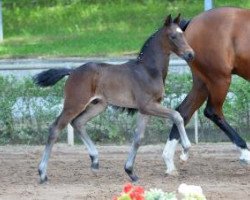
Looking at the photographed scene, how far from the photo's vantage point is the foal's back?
10.7m

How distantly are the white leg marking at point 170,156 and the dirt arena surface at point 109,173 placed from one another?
10 centimetres

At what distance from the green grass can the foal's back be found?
1036 cm

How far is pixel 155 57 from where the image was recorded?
1016 centimetres

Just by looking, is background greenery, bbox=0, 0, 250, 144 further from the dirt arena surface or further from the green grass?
the dirt arena surface

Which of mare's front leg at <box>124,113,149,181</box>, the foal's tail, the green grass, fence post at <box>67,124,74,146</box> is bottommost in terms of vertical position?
the green grass

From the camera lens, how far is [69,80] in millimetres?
10195

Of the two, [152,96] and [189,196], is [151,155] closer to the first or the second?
[152,96]

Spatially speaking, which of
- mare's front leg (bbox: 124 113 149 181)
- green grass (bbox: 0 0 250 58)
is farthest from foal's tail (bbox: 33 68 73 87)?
green grass (bbox: 0 0 250 58)

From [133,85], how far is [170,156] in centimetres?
108

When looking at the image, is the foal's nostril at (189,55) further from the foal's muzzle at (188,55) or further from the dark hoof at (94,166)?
the dark hoof at (94,166)

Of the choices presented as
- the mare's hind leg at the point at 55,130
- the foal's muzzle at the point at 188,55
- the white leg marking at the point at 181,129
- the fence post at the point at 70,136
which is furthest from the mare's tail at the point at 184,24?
the fence post at the point at 70,136

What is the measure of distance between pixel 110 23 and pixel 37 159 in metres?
13.0

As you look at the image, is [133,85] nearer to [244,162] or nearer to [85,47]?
[244,162]

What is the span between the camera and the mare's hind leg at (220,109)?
10727mm
